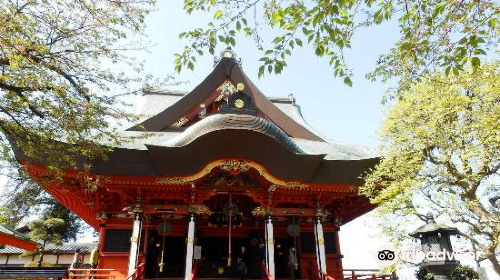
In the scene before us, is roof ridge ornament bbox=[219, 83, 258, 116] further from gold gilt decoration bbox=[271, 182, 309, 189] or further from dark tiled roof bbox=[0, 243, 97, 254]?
dark tiled roof bbox=[0, 243, 97, 254]

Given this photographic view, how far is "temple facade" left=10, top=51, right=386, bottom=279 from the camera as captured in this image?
403 inches

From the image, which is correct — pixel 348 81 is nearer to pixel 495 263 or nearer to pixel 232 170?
pixel 232 170

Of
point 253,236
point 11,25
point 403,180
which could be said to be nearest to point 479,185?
point 403,180

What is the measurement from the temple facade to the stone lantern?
7.88 feet

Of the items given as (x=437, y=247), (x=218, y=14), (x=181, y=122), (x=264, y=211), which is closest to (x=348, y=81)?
(x=218, y=14)

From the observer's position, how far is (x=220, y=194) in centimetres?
1231

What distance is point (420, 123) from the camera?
1088 centimetres

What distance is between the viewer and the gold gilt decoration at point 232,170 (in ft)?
34.3

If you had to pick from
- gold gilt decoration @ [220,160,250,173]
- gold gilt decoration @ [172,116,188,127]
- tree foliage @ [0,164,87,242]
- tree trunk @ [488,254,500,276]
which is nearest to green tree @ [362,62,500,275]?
tree trunk @ [488,254,500,276]

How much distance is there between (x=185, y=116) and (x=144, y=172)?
435 centimetres

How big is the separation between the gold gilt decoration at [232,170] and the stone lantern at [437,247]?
359 centimetres

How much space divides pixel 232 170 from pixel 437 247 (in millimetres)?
6151

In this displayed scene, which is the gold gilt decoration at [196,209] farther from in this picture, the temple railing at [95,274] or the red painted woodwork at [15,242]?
the red painted woodwork at [15,242]

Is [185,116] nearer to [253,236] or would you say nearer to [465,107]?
[253,236]
